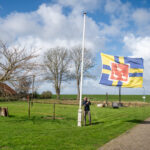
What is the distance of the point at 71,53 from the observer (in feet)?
178

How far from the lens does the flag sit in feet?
45.3

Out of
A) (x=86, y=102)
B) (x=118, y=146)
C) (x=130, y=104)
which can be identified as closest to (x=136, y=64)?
(x=86, y=102)

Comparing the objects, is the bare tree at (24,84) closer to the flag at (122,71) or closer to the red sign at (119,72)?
the flag at (122,71)

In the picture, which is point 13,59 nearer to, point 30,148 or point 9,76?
point 9,76

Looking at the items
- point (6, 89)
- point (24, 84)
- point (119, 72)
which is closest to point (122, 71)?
point (119, 72)

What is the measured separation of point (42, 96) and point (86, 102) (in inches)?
935

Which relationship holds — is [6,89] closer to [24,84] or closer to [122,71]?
[24,84]

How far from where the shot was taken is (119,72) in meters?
14.1

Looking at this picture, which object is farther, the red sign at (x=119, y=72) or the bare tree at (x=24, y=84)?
the red sign at (x=119, y=72)

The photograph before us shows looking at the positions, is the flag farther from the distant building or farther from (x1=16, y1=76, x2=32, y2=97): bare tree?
the distant building

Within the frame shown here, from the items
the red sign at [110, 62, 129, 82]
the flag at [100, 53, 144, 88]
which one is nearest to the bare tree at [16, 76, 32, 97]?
the flag at [100, 53, 144, 88]

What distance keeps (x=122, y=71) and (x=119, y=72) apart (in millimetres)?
239

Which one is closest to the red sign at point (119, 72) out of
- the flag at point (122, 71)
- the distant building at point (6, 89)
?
the flag at point (122, 71)

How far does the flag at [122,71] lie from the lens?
1380 cm
